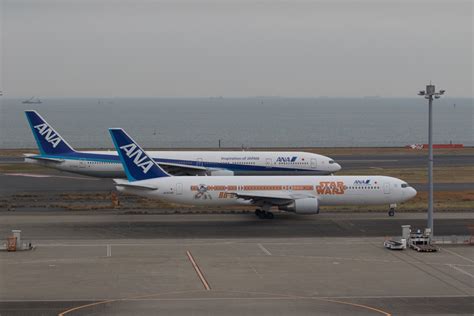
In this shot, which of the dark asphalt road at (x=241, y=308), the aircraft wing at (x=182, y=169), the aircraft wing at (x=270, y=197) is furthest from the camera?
the aircraft wing at (x=182, y=169)

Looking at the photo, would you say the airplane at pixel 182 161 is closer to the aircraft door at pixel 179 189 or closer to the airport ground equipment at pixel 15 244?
the aircraft door at pixel 179 189

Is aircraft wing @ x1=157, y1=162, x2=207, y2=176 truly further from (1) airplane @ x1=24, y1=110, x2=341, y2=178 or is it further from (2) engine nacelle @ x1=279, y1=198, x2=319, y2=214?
(2) engine nacelle @ x1=279, y1=198, x2=319, y2=214

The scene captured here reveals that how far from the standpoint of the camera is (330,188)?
57406mm

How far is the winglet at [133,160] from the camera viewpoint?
5638cm

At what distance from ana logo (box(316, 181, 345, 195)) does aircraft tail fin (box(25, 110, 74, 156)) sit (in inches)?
1259

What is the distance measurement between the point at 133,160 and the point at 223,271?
1927 cm

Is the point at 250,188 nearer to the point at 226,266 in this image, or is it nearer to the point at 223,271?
the point at 226,266

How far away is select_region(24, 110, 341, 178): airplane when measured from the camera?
258 ft

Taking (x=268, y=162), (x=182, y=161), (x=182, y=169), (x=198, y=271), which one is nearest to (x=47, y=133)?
(x=182, y=161)

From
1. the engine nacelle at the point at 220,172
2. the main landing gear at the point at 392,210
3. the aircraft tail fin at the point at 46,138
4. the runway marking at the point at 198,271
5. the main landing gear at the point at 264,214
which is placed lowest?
the runway marking at the point at 198,271

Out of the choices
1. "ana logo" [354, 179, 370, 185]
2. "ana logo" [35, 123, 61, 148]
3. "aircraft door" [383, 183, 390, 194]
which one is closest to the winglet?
"ana logo" [354, 179, 370, 185]

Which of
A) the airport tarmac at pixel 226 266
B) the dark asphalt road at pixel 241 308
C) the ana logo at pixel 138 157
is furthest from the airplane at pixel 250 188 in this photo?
the dark asphalt road at pixel 241 308

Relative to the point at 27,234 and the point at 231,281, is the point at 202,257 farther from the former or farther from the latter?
the point at 27,234

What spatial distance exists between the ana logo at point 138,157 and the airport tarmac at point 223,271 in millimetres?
4079
